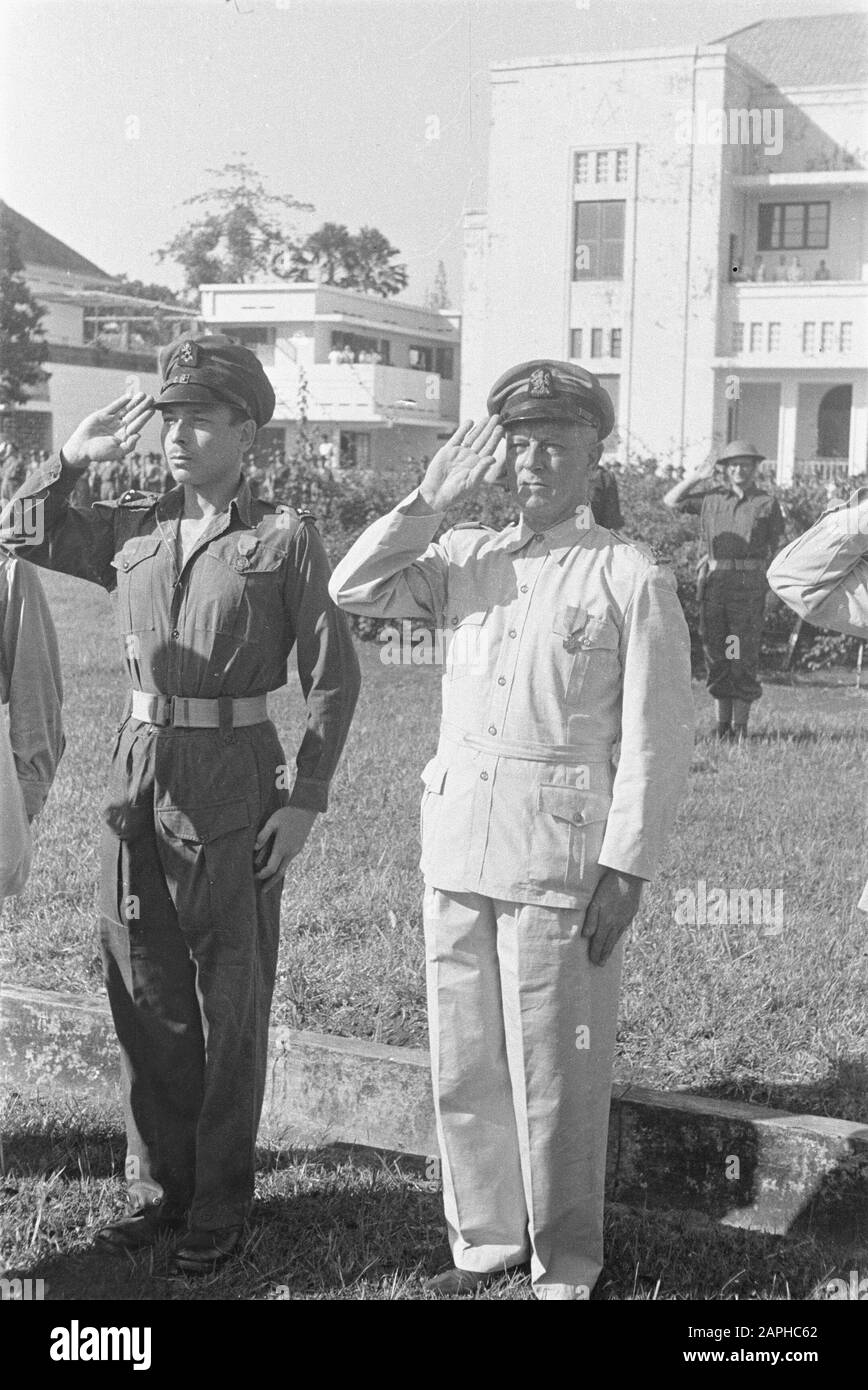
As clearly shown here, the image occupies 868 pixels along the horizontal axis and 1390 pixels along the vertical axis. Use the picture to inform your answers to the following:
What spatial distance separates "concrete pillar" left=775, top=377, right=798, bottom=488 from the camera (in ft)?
117

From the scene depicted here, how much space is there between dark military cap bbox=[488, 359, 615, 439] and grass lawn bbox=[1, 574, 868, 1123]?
77.2 inches

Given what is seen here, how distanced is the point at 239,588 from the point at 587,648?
862 millimetres

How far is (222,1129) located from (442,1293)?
654 mm

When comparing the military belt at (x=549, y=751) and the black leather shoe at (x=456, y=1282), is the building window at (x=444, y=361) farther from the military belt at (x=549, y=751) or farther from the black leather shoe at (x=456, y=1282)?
the black leather shoe at (x=456, y=1282)

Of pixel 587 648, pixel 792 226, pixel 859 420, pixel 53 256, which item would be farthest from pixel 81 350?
pixel 587 648

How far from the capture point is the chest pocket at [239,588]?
3.62 meters

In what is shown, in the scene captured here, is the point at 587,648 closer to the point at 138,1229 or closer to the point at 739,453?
the point at 138,1229

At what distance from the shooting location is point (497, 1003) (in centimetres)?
343

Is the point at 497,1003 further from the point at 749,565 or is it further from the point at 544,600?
the point at 749,565

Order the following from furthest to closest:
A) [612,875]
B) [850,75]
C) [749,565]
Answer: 1. [850,75]
2. [749,565]
3. [612,875]

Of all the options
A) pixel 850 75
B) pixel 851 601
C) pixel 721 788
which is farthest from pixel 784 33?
pixel 851 601

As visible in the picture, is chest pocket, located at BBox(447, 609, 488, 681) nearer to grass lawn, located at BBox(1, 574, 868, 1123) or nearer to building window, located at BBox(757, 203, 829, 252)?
A: grass lawn, located at BBox(1, 574, 868, 1123)

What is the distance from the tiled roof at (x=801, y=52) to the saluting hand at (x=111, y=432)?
55.9 feet

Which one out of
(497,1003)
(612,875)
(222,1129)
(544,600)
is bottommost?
(222,1129)
